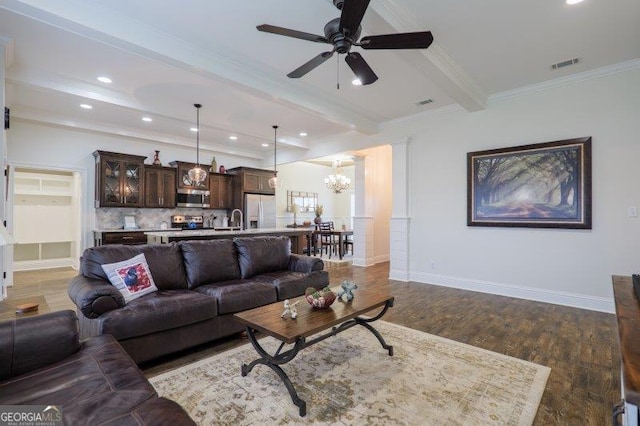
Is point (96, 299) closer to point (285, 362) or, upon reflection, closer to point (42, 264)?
point (285, 362)

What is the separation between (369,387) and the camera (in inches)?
84.3

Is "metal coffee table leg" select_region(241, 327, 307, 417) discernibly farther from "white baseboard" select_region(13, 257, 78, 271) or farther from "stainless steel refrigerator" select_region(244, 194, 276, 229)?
"white baseboard" select_region(13, 257, 78, 271)

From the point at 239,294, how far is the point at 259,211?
550 cm

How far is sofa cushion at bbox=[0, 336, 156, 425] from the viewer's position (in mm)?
1188

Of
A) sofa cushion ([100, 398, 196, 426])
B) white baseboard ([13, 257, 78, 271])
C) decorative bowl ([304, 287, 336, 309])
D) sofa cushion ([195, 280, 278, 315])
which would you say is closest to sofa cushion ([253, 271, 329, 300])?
sofa cushion ([195, 280, 278, 315])

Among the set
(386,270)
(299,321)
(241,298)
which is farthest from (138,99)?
(386,270)

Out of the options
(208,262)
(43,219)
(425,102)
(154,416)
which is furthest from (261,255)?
(43,219)

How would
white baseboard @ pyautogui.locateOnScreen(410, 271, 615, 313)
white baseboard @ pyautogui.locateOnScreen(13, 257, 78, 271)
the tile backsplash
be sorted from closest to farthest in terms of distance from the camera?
white baseboard @ pyautogui.locateOnScreen(410, 271, 615, 313), the tile backsplash, white baseboard @ pyautogui.locateOnScreen(13, 257, 78, 271)

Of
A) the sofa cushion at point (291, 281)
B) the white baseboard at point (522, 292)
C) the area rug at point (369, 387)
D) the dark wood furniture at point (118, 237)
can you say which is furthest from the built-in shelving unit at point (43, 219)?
the white baseboard at point (522, 292)

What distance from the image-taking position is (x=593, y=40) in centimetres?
321

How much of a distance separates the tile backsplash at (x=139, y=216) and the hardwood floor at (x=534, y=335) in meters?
1.59

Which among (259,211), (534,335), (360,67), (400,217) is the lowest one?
(534,335)

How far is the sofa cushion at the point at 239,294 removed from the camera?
2852mm

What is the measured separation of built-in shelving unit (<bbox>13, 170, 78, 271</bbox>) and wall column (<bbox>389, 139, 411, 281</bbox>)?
7.15 metres
